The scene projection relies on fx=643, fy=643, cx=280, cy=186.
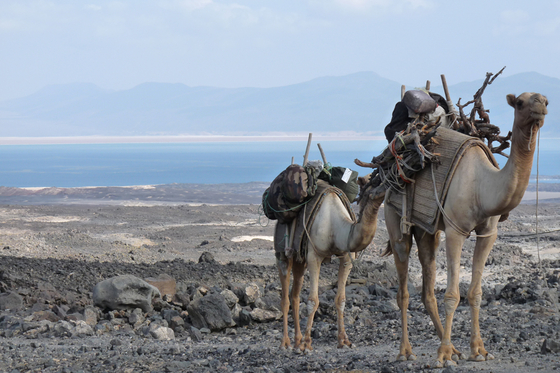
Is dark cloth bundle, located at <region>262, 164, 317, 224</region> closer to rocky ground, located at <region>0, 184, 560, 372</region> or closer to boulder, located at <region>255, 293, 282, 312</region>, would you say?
rocky ground, located at <region>0, 184, 560, 372</region>

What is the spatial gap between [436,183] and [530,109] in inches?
62.3

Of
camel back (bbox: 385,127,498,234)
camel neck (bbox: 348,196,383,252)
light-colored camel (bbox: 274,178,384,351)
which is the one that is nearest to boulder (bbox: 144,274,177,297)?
light-colored camel (bbox: 274,178,384,351)

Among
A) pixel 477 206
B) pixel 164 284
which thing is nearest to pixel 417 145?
pixel 477 206

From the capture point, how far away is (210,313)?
36.3ft

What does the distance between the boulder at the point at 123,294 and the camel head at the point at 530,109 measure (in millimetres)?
7738

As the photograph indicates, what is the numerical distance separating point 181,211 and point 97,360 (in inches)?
927

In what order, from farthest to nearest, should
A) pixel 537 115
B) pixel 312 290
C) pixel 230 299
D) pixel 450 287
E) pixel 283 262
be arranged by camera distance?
pixel 230 299 < pixel 283 262 < pixel 312 290 < pixel 450 287 < pixel 537 115

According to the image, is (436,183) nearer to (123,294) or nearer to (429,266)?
(429,266)

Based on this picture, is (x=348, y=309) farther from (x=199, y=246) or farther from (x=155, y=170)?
(x=155, y=170)

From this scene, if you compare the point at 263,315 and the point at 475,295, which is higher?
the point at 475,295

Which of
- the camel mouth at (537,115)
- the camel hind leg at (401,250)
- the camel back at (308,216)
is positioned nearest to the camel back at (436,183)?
the camel hind leg at (401,250)

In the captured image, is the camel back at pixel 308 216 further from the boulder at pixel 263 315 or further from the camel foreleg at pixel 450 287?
the camel foreleg at pixel 450 287

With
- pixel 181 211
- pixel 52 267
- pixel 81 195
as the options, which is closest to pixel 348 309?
pixel 52 267

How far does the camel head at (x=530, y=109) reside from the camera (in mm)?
6059
